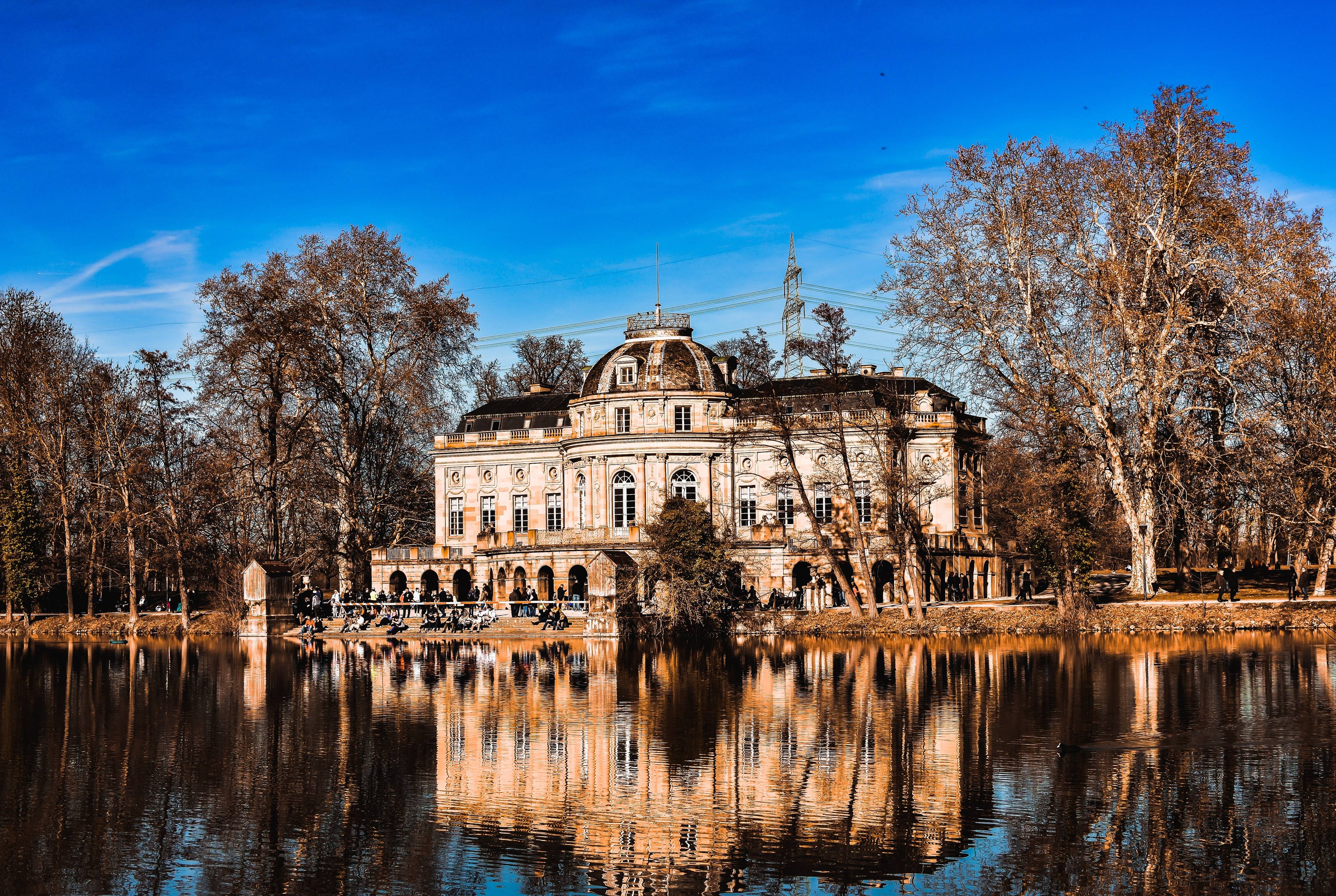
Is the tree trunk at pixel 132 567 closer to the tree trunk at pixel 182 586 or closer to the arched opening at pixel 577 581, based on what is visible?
the tree trunk at pixel 182 586

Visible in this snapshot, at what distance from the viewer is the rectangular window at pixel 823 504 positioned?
55812 millimetres

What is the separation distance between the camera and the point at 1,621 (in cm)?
5562

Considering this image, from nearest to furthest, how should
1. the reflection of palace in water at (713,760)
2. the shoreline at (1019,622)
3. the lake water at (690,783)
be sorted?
the lake water at (690,783) → the reflection of palace in water at (713,760) → the shoreline at (1019,622)

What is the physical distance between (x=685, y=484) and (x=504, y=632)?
13501 mm

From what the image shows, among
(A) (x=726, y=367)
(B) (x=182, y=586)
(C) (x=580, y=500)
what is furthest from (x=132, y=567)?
(A) (x=726, y=367)

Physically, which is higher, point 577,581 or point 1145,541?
point 1145,541

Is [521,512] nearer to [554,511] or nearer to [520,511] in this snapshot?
[520,511]

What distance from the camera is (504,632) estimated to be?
4619cm

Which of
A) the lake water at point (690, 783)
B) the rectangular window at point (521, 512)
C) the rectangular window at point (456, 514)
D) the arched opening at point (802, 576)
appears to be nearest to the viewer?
the lake water at point (690, 783)

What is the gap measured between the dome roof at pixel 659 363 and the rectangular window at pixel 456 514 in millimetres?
8210

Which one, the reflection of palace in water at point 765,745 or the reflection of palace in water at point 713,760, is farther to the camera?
the reflection of palace in water at point 713,760

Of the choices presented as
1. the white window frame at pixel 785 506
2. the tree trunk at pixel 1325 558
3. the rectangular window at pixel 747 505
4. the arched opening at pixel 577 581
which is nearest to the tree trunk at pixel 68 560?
the arched opening at pixel 577 581

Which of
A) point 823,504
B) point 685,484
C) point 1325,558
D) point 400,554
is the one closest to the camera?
point 1325,558

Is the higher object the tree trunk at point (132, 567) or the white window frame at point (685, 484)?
the white window frame at point (685, 484)
